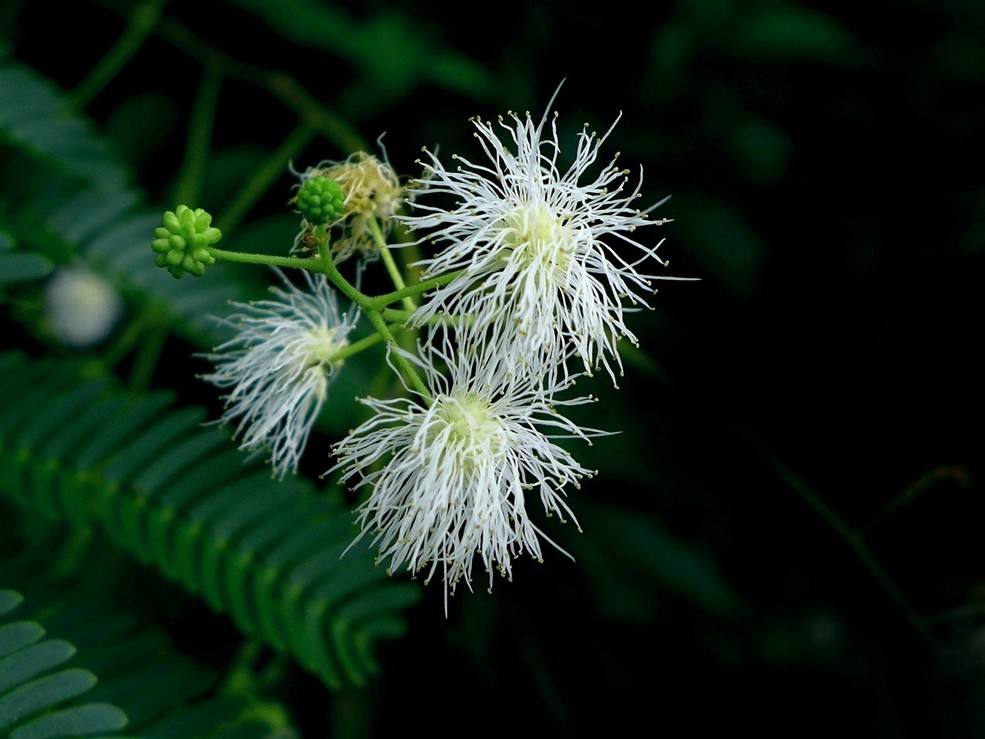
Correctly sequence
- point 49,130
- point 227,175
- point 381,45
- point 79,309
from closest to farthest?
point 49,130
point 79,309
point 381,45
point 227,175

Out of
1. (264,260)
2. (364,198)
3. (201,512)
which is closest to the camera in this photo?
(264,260)

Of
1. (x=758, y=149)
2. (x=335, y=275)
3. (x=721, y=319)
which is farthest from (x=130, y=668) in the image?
(x=758, y=149)

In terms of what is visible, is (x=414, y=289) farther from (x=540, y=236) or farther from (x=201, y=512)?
(x=201, y=512)

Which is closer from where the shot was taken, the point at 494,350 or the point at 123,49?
the point at 494,350

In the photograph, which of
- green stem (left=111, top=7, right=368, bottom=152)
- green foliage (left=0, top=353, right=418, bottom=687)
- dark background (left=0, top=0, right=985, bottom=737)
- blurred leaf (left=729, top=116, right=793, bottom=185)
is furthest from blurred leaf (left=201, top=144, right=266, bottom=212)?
blurred leaf (left=729, top=116, right=793, bottom=185)

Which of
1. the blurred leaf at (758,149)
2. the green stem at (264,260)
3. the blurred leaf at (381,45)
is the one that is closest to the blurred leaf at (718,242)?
the blurred leaf at (758,149)

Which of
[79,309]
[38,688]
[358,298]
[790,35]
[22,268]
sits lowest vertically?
[38,688]

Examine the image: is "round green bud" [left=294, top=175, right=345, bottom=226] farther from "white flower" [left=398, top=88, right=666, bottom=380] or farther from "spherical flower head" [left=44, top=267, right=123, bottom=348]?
"spherical flower head" [left=44, top=267, right=123, bottom=348]
